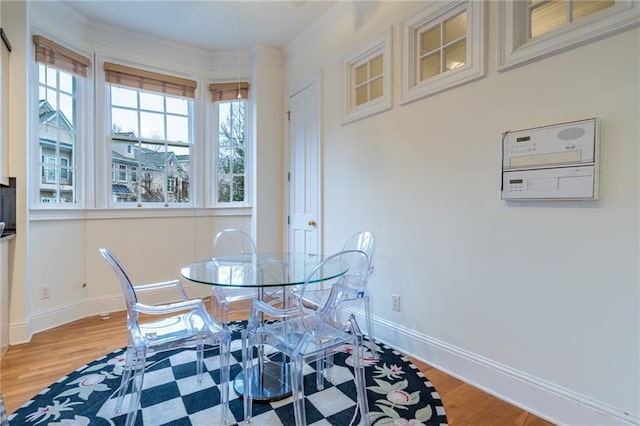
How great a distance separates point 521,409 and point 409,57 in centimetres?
238

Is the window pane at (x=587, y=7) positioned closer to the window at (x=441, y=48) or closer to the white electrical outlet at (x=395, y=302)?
the window at (x=441, y=48)

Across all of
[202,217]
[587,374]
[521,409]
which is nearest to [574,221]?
[587,374]

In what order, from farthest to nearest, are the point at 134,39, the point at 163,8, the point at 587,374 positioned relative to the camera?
the point at 134,39 < the point at 163,8 < the point at 587,374

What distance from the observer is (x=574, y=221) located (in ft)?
5.20

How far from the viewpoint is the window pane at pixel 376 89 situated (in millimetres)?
2725

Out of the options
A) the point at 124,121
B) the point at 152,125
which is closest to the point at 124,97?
the point at 124,121

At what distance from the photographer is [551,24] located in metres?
1.74

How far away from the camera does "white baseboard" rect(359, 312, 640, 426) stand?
4.97 feet

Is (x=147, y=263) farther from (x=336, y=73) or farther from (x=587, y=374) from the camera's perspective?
(x=587, y=374)

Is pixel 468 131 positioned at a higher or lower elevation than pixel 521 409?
higher

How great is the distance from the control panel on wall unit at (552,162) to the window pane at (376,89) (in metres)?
1.21

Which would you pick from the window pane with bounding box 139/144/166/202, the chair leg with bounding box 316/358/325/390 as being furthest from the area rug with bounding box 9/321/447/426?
the window pane with bounding box 139/144/166/202

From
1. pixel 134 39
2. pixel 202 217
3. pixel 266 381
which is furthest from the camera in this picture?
pixel 202 217

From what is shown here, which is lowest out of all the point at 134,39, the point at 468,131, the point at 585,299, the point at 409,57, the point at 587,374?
the point at 587,374
